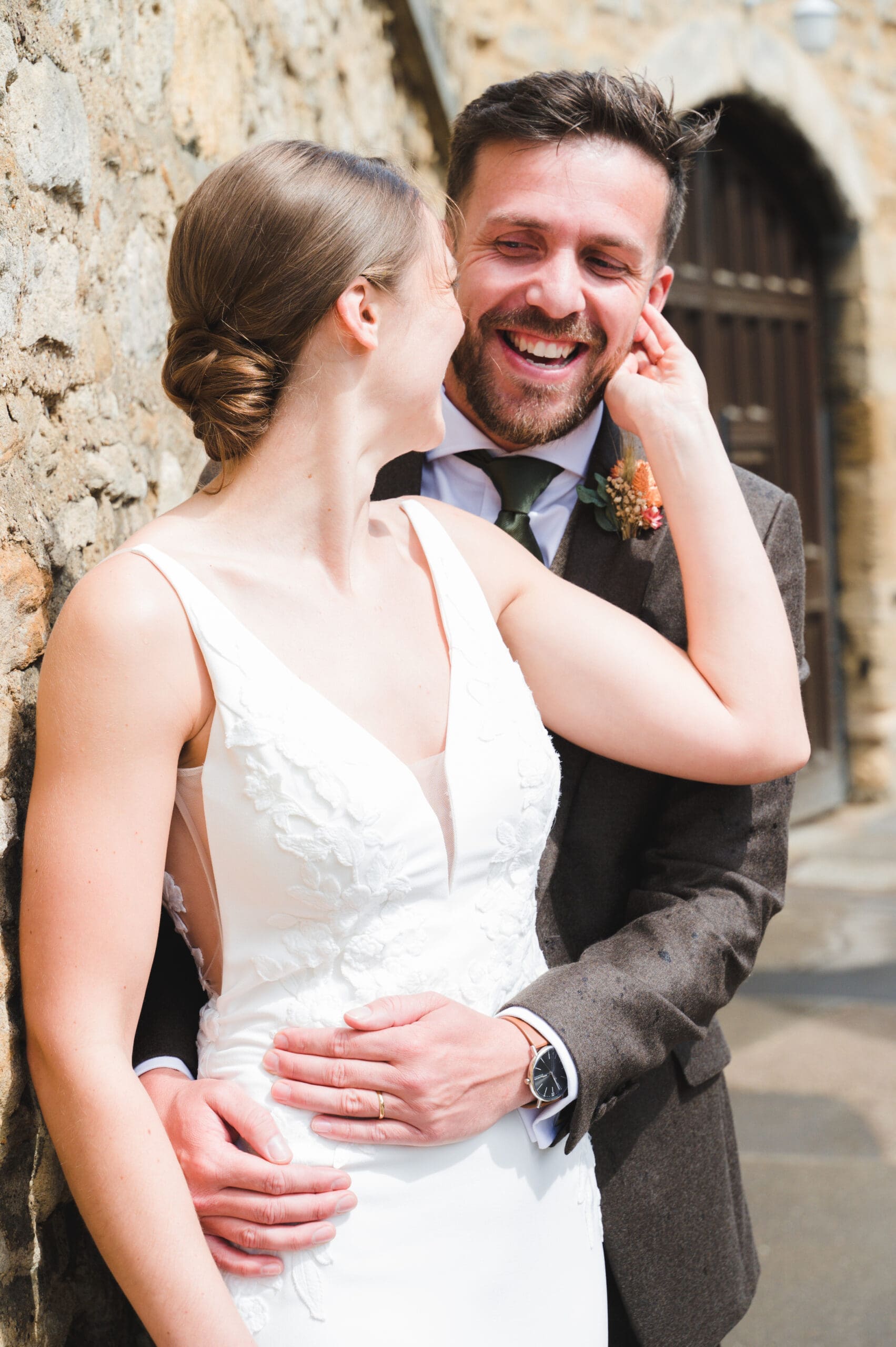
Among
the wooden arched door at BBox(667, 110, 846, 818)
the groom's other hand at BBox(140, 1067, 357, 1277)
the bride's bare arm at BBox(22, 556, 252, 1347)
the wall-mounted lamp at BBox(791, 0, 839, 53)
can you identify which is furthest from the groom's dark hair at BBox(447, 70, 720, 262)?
the wall-mounted lamp at BBox(791, 0, 839, 53)

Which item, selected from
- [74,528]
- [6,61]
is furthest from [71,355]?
[6,61]

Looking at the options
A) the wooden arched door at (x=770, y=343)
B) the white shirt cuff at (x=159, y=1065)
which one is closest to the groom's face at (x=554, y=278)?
the white shirt cuff at (x=159, y=1065)

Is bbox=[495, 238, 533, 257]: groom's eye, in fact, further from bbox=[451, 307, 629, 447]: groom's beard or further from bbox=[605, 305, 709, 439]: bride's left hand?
bbox=[605, 305, 709, 439]: bride's left hand

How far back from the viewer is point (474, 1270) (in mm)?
1381

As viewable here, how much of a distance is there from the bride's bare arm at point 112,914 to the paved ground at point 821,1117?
202cm

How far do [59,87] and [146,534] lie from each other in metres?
0.74

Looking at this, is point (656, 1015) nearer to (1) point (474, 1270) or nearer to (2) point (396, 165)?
(1) point (474, 1270)

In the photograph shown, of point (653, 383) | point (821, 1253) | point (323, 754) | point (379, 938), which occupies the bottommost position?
point (821, 1253)

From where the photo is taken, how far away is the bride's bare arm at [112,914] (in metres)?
1.26

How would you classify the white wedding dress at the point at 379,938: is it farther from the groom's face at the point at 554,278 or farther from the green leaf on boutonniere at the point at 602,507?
the groom's face at the point at 554,278

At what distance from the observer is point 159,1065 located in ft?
4.91

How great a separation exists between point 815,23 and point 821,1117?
544 centimetres

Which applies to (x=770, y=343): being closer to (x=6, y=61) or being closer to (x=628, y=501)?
(x=628, y=501)

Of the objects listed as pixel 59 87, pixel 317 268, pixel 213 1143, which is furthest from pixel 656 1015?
pixel 59 87
